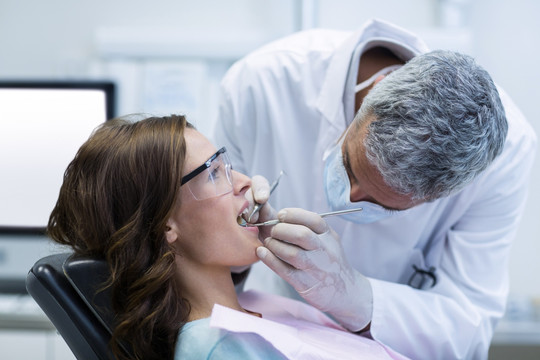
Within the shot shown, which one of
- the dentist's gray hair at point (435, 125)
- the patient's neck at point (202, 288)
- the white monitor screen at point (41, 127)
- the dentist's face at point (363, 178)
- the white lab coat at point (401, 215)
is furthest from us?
the white monitor screen at point (41, 127)

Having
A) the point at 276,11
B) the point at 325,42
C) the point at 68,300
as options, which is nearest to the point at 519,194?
the point at 325,42

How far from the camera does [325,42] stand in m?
1.70

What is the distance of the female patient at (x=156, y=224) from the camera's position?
3.81 feet

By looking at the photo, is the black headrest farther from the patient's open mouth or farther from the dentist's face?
A: the dentist's face

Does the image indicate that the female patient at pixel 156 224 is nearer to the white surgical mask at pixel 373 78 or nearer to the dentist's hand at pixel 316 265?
the dentist's hand at pixel 316 265

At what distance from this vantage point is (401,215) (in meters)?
1.40

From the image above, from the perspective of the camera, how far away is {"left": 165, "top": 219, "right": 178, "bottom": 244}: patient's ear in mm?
1254

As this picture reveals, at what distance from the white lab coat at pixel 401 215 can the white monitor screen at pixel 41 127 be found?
889mm

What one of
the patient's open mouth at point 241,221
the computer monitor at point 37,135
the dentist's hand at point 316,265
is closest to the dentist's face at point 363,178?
the dentist's hand at point 316,265

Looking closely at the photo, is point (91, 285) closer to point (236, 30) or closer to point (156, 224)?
point (156, 224)

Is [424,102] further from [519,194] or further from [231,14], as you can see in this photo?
[231,14]

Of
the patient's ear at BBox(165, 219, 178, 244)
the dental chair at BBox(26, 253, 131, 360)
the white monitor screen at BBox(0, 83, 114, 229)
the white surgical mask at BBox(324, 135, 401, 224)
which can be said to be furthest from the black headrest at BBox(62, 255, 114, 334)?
the white monitor screen at BBox(0, 83, 114, 229)

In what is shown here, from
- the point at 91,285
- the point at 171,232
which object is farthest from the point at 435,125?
the point at 91,285

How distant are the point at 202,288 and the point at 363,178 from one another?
0.50 m
